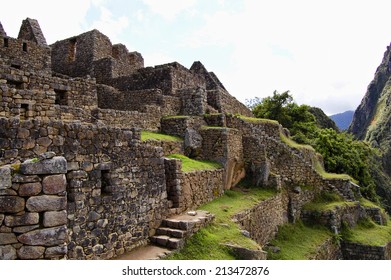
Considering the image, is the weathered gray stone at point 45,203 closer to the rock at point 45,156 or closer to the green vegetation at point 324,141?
the rock at point 45,156

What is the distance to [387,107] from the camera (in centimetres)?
7075

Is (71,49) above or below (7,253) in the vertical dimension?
above

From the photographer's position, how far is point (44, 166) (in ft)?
13.0

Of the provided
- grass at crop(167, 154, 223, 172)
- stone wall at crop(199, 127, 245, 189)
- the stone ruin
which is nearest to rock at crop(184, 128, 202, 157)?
the stone ruin

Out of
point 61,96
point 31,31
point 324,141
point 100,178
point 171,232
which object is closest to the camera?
point 100,178

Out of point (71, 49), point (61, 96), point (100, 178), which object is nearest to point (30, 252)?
point (100, 178)

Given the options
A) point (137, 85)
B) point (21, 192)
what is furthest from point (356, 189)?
point (21, 192)

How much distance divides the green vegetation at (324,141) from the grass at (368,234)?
4.51m

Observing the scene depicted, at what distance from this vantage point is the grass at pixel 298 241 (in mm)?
12188

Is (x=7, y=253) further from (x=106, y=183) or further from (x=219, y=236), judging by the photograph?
(x=219, y=236)

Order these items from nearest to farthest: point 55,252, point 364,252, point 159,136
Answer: point 55,252, point 159,136, point 364,252

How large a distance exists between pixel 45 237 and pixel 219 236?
18.2 ft

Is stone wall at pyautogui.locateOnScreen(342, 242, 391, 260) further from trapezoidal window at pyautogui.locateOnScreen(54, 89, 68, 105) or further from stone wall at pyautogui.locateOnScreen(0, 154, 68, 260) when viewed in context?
stone wall at pyautogui.locateOnScreen(0, 154, 68, 260)

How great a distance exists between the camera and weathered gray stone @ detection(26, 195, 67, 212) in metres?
3.87
